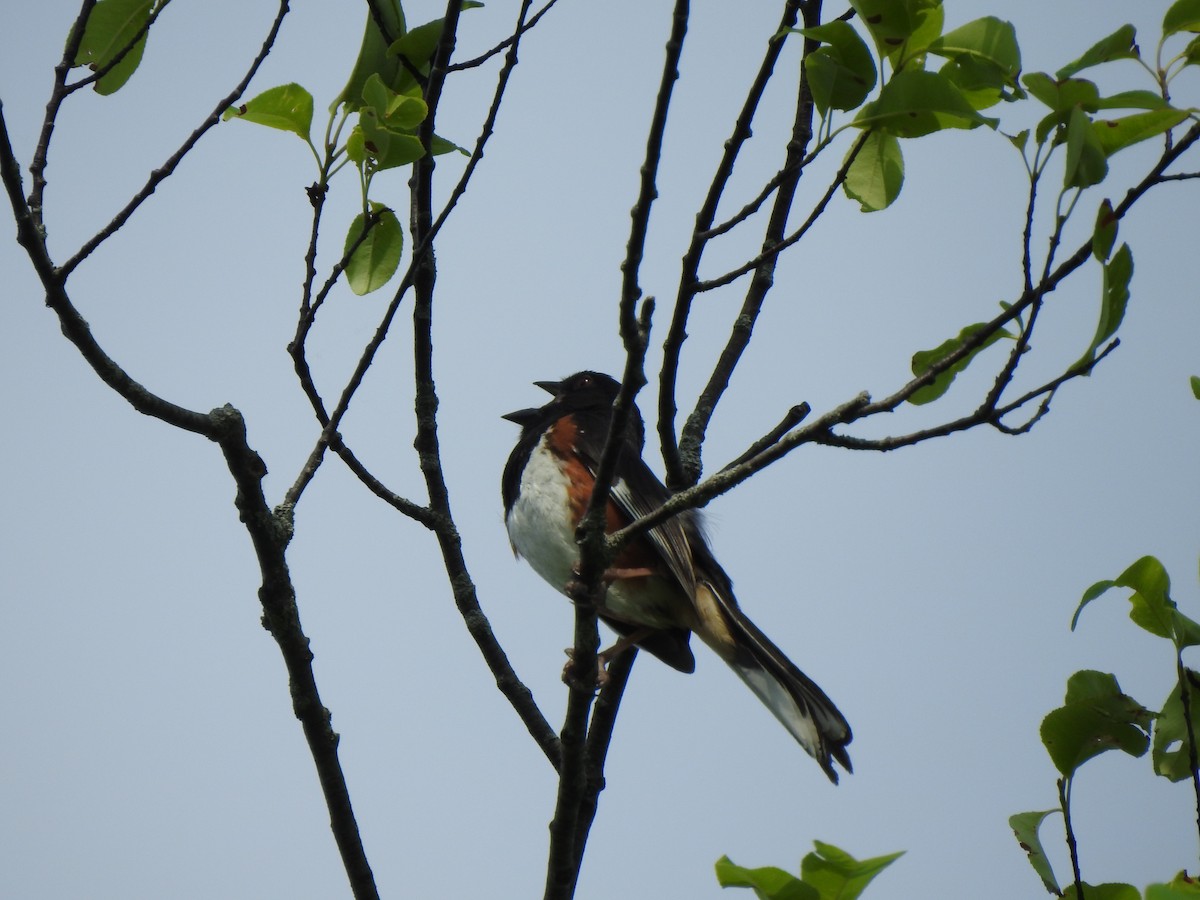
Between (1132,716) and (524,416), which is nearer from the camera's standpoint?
(1132,716)

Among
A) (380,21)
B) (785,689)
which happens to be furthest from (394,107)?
(785,689)

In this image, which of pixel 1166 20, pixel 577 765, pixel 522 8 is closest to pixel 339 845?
pixel 577 765

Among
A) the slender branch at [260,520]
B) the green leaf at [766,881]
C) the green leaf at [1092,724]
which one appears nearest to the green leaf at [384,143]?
the slender branch at [260,520]

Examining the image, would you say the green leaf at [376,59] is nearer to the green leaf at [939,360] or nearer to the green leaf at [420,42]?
the green leaf at [420,42]

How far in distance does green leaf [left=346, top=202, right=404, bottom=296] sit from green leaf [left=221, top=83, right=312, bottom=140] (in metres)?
0.35

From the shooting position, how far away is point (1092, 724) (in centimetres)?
224

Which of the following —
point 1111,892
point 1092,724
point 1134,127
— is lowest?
point 1111,892

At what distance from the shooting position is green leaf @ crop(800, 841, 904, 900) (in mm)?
1613

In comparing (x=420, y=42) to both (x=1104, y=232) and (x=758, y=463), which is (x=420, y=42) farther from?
(x=1104, y=232)

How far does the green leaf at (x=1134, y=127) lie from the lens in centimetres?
188

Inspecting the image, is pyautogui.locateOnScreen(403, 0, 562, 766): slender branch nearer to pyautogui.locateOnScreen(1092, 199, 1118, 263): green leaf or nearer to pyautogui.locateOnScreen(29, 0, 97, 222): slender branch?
pyautogui.locateOnScreen(29, 0, 97, 222): slender branch

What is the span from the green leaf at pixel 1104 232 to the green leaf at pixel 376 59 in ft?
4.90

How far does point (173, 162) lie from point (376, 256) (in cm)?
53

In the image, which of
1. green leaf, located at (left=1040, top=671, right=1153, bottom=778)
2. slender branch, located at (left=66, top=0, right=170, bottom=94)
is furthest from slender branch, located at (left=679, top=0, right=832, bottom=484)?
slender branch, located at (left=66, top=0, right=170, bottom=94)
